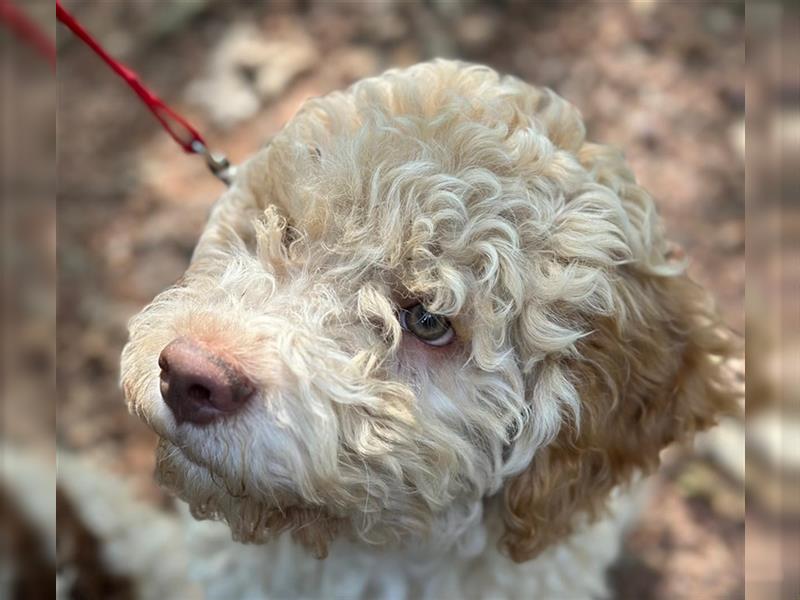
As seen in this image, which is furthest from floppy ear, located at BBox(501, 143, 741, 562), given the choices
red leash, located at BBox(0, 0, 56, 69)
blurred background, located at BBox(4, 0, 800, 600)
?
blurred background, located at BBox(4, 0, 800, 600)

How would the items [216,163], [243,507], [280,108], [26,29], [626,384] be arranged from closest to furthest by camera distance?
[26,29] → [243,507] → [626,384] → [216,163] → [280,108]

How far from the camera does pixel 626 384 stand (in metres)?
2.01

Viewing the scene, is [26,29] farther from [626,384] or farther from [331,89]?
[331,89]

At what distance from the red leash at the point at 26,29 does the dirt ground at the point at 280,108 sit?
227 centimetres

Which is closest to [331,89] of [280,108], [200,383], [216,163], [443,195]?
[280,108]

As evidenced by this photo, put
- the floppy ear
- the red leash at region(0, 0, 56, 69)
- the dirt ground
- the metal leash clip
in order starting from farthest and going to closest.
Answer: the dirt ground < the metal leash clip < the floppy ear < the red leash at region(0, 0, 56, 69)

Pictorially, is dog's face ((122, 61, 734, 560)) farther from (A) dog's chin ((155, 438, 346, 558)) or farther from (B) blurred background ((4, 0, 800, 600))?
(B) blurred background ((4, 0, 800, 600))

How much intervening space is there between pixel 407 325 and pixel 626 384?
58 cm

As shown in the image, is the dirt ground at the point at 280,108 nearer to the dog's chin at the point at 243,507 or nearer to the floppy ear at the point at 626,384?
the floppy ear at the point at 626,384

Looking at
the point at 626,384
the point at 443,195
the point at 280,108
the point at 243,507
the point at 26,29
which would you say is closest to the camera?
the point at 26,29

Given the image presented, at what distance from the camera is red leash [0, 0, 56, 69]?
1353mm

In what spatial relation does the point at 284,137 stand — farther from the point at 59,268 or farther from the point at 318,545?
the point at 59,268

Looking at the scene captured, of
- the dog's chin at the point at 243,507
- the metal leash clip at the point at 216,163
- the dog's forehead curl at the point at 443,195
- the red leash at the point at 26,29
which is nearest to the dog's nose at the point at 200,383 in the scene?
the dog's chin at the point at 243,507

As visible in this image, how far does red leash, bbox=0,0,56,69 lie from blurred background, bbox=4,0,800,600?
2244 mm
